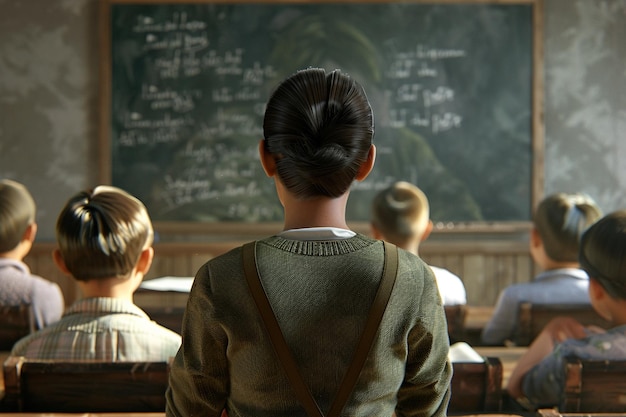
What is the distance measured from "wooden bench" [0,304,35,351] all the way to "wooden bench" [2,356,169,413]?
0.66 meters

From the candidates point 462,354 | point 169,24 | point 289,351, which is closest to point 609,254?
point 462,354

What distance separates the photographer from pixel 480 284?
15.1 ft

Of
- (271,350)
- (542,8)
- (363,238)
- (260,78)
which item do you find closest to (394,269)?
(363,238)

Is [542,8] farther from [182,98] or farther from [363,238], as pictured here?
[363,238]

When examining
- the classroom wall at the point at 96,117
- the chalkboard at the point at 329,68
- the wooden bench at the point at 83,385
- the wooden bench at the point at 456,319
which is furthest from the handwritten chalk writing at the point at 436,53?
the wooden bench at the point at 83,385

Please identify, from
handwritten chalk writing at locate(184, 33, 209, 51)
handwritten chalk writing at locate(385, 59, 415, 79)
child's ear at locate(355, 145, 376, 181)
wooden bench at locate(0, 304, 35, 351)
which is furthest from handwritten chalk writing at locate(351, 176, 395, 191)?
child's ear at locate(355, 145, 376, 181)

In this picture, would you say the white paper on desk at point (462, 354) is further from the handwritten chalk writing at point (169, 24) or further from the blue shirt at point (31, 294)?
the handwritten chalk writing at point (169, 24)

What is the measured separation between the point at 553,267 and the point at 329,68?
2.33 meters

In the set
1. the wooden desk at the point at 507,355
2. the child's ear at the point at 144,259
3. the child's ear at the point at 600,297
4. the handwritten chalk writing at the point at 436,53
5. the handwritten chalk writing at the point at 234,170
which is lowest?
the wooden desk at the point at 507,355

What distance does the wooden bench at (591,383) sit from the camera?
4.77ft

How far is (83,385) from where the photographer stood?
142 cm

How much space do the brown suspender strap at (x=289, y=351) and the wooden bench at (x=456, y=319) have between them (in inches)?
47.9

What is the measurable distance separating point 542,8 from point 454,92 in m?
0.70

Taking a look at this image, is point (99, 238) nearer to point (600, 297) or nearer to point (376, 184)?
point (600, 297)
